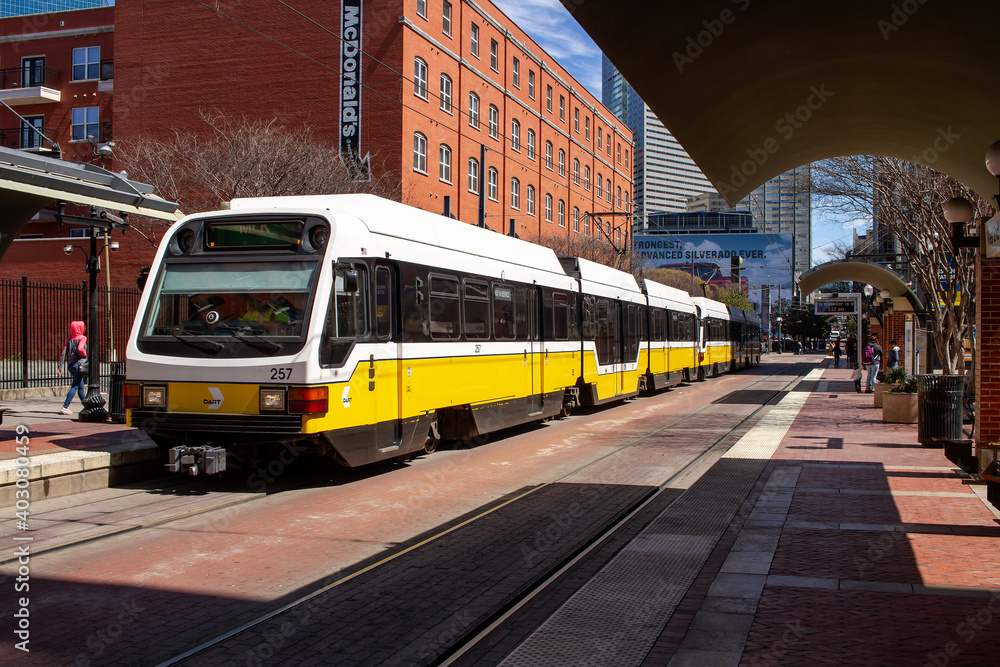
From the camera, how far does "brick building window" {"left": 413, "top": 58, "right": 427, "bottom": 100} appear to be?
114 feet

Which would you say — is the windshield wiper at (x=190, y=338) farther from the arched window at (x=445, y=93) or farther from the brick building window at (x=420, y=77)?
the arched window at (x=445, y=93)

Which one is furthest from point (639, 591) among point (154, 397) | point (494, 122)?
point (494, 122)

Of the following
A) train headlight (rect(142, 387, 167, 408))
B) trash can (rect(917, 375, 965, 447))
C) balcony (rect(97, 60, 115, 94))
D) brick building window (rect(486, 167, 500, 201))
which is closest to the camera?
train headlight (rect(142, 387, 167, 408))

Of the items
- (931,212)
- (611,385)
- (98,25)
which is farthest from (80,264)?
(931,212)

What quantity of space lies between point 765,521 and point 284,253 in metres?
5.98

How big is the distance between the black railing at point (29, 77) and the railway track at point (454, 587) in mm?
40296

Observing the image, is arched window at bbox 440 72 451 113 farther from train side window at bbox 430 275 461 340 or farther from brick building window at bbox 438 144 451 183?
train side window at bbox 430 275 461 340

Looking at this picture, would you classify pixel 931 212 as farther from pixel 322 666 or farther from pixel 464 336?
pixel 322 666

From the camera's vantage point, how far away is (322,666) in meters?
4.73

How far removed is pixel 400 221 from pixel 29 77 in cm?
3862

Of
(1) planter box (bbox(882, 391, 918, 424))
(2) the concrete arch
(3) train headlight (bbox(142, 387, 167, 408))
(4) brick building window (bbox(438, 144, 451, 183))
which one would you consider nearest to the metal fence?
(3) train headlight (bbox(142, 387, 167, 408))

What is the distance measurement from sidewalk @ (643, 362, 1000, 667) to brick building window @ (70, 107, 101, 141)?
1509 inches

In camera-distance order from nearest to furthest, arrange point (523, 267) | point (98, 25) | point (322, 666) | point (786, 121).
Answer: point (322, 666) → point (786, 121) → point (523, 267) → point (98, 25)

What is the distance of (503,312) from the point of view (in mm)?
14398
